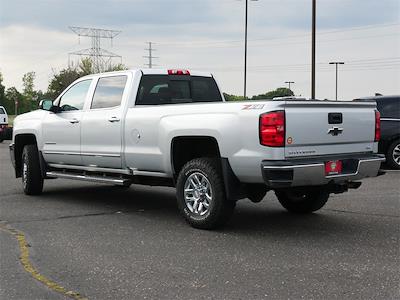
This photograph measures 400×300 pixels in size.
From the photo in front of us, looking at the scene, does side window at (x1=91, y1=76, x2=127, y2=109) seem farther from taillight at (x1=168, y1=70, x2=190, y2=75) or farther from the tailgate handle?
the tailgate handle

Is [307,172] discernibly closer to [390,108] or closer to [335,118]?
[335,118]

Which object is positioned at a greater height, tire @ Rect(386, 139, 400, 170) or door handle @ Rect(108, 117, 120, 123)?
door handle @ Rect(108, 117, 120, 123)

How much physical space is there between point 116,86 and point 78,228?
221cm

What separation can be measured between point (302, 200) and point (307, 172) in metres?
1.76

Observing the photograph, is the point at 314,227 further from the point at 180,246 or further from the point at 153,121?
the point at 153,121

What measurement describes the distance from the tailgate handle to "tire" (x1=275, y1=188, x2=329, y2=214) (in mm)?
1187

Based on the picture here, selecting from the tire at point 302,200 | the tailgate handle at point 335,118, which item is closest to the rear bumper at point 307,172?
the tailgate handle at point 335,118

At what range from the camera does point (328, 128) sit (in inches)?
233

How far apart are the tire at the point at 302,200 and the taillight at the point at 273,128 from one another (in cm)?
150

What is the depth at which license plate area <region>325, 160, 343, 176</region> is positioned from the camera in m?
5.76

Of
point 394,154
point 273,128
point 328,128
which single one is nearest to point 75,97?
point 273,128

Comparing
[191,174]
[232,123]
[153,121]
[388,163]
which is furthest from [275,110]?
[388,163]

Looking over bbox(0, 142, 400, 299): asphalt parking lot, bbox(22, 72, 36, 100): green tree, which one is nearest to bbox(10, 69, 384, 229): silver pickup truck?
bbox(0, 142, 400, 299): asphalt parking lot

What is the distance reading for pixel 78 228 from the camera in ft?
20.9
